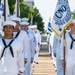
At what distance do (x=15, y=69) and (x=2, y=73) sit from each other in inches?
9.4

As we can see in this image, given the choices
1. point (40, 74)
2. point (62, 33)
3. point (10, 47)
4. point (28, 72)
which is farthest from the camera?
point (40, 74)

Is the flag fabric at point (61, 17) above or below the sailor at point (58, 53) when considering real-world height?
above

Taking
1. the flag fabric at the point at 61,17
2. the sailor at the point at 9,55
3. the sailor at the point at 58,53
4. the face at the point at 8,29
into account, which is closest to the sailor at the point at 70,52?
the flag fabric at the point at 61,17

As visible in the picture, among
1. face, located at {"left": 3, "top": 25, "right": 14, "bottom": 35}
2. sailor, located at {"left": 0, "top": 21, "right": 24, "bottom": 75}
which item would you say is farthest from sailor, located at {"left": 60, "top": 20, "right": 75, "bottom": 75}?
face, located at {"left": 3, "top": 25, "right": 14, "bottom": 35}

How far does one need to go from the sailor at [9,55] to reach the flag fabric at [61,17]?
2806 mm

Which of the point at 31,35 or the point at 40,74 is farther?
the point at 40,74

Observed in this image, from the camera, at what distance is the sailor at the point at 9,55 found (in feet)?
24.9

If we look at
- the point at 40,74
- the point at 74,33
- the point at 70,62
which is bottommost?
the point at 40,74

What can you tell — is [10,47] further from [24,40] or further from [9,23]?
[24,40]

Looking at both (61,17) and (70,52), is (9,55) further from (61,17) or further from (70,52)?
(61,17)

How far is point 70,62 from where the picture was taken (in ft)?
31.1

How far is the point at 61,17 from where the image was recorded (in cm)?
1055

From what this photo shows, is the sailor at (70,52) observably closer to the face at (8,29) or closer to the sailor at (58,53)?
the face at (8,29)

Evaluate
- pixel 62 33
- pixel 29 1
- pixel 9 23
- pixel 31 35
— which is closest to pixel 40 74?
pixel 31 35
